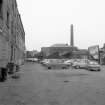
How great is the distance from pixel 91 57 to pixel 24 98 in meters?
43.2

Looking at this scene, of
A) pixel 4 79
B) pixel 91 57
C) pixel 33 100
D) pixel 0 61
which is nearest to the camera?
pixel 33 100

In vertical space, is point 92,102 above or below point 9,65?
below

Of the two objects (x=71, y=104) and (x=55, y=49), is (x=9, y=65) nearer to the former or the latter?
(x=71, y=104)

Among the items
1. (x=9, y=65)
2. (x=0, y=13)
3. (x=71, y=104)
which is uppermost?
(x=0, y=13)

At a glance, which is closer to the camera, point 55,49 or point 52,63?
point 52,63

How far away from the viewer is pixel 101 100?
600 cm

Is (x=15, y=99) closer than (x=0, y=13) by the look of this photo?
Yes

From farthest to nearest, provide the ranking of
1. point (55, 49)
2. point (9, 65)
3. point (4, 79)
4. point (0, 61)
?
point (55, 49) < point (9, 65) < point (0, 61) < point (4, 79)

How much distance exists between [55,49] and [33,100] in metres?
84.5

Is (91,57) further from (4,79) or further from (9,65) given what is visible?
(4,79)

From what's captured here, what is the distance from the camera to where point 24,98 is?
6.21 meters

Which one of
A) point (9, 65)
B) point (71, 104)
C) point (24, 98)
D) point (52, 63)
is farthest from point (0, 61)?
point (52, 63)

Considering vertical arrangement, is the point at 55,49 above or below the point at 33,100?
above

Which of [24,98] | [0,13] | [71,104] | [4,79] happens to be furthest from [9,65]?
[71,104]
